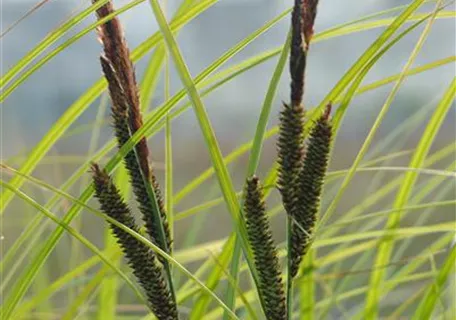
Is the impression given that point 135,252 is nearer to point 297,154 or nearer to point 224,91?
point 297,154

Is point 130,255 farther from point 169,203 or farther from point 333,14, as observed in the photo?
point 333,14

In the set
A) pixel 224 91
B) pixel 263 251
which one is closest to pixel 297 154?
pixel 263 251

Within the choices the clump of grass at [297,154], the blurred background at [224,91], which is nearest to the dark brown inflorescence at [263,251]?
the clump of grass at [297,154]

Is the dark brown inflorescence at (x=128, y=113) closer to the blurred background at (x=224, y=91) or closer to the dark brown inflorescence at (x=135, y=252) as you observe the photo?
the dark brown inflorescence at (x=135, y=252)

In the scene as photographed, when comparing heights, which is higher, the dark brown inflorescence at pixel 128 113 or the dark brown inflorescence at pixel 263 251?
the dark brown inflorescence at pixel 128 113

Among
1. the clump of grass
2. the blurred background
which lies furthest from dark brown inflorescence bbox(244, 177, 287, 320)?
the blurred background

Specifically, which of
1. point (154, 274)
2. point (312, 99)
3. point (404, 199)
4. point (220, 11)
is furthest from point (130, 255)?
point (220, 11)
